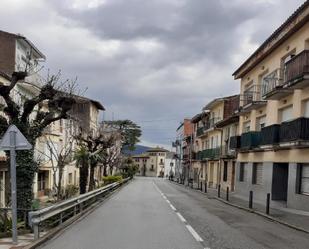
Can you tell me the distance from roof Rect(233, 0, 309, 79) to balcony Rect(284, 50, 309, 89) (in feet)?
6.58

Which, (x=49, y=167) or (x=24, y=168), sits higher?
(x=24, y=168)

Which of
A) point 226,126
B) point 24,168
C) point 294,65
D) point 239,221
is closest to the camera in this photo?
point 24,168

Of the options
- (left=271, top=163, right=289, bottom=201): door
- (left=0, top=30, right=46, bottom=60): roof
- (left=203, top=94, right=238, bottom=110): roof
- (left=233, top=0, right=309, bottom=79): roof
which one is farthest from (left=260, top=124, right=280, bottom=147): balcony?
(left=203, top=94, right=238, bottom=110): roof

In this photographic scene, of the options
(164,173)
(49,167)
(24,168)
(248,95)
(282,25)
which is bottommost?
(164,173)

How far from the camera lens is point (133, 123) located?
107 metres

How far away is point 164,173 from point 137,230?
13334 centimetres

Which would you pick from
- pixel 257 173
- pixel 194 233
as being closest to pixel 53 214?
pixel 194 233

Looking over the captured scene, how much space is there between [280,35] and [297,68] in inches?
185

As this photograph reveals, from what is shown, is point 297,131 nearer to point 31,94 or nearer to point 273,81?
point 273,81

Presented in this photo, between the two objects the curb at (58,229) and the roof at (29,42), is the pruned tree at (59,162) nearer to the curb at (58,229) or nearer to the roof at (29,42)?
the curb at (58,229)

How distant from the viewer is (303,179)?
2316cm

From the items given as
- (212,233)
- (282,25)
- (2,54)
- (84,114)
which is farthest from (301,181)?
(84,114)

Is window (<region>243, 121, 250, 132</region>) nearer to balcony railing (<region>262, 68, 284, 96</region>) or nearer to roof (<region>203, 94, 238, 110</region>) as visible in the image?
balcony railing (<region>262, 68, 284, 96</region>)

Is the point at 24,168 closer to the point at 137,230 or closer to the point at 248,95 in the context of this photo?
the point at 137,230
